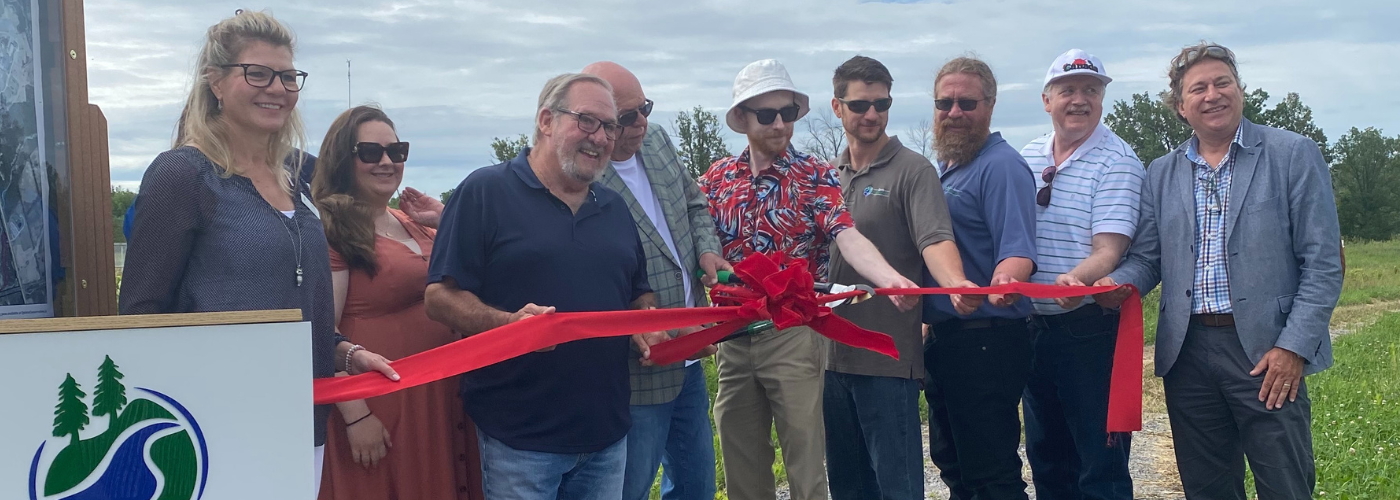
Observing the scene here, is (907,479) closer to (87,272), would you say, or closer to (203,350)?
(203,350)

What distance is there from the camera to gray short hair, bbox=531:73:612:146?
3289 mm

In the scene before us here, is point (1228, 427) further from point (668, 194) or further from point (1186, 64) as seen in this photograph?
point (668, 194)

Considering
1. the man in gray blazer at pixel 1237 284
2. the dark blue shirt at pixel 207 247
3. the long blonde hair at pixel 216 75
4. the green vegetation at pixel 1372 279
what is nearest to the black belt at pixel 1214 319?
the man in gray blazer at pixel 1237 284

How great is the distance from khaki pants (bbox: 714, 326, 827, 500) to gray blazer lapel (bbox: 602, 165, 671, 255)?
66 centimetres

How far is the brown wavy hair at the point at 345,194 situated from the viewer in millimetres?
3467

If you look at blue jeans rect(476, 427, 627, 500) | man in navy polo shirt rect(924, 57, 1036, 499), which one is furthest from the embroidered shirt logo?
blue jeans rect(476, 427, 627, 500)

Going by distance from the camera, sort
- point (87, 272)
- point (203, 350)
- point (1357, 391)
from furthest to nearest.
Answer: point (1357, 391), point (87, 272), point (203, 350)

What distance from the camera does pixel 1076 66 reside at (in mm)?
4688

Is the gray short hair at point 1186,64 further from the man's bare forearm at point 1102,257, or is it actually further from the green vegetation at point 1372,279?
the green vegetation at point 1372,279

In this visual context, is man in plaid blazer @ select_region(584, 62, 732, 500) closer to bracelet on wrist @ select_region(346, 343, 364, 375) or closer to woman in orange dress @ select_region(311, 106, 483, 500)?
woman in orange dress @ select_region(311, 106, 483, 500)

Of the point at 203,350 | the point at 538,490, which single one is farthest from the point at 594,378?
the point at 203,350

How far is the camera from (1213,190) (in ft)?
13.3

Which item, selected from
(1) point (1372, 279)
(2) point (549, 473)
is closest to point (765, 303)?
(2) point (549, 473)

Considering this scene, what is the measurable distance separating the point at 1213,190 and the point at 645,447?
8.34 ft
